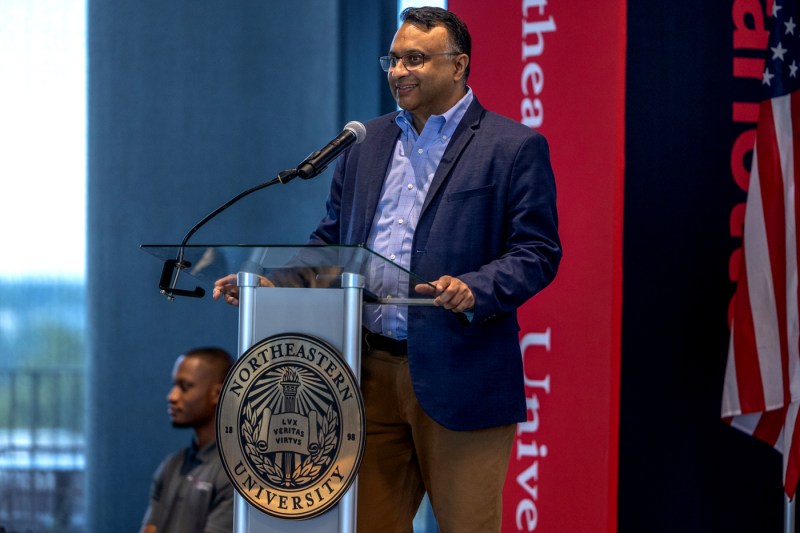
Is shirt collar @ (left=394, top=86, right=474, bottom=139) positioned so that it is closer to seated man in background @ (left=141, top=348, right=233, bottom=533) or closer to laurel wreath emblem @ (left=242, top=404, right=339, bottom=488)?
laurel wreath emblem @ (left=242, top=404, right=339, bottom=488)

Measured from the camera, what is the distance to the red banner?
3.04 m

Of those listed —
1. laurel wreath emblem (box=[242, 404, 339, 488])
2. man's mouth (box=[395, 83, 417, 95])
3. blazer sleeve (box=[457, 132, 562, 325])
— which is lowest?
laurel wreath emblem (box=[242, 404, 339, 488])

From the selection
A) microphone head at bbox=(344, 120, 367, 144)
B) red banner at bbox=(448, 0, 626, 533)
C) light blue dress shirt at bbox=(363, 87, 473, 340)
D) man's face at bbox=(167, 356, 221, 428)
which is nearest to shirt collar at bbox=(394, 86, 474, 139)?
light blue dress shirt at bbox=(363, 87, 473, 340)

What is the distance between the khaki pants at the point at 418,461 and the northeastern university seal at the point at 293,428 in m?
0.33

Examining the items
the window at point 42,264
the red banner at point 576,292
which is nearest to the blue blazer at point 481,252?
the red banner at point 576,292

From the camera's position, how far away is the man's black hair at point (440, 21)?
2.15 m

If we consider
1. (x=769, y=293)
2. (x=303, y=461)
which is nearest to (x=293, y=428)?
(x=303, y=461)

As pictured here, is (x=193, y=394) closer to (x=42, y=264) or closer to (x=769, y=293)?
(x=42, y=264)

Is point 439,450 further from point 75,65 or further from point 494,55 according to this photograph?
point 75,65

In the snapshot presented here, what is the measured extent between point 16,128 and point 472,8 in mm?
2037

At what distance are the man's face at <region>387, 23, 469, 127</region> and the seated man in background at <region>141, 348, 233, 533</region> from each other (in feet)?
3.94

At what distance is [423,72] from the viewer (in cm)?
213

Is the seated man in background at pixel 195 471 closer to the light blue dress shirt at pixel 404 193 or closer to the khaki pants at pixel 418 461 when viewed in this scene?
the khaki pants at pixel 418 461

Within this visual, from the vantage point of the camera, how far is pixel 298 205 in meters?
4.16
